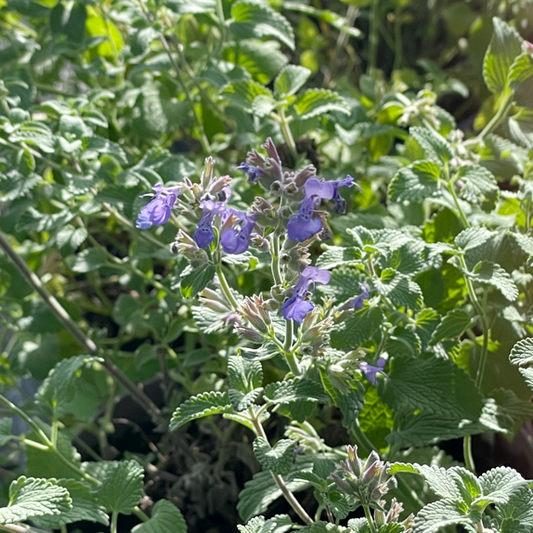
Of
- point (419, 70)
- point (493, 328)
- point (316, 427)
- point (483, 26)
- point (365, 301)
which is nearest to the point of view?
point (365, 301)

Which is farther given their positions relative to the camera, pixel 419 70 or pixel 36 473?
pixel 419 70

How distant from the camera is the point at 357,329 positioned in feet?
2.18

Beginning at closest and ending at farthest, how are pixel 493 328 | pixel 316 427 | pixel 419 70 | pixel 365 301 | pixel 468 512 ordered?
1. pixel 468 512
2. pixel 365 301
3. pixel 493 328
4. pixel 316 427
5. pixel 419 70

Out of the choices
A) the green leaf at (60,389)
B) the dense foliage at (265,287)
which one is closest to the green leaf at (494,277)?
the dense foliage at (265,287)

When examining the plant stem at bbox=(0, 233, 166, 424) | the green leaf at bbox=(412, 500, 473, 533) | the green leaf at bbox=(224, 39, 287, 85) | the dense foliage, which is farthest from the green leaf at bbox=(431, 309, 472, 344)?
the green leaf at bbox=(224, 39, 287, 85)

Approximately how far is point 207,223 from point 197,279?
0.07 metres

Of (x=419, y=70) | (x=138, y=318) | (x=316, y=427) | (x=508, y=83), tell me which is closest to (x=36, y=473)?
(x=138, y=318)

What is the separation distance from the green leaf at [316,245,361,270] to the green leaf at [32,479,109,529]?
0.34 meters

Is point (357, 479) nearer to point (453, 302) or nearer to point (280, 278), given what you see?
point (280, 278)

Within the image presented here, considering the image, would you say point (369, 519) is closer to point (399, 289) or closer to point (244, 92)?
point (399, 289)

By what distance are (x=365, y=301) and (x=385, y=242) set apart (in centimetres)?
7

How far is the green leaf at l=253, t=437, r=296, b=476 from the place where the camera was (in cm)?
57

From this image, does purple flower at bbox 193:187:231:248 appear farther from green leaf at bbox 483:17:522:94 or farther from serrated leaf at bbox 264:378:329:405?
green leaf at bbox 483:17:522:94

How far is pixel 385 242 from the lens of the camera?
685mm
